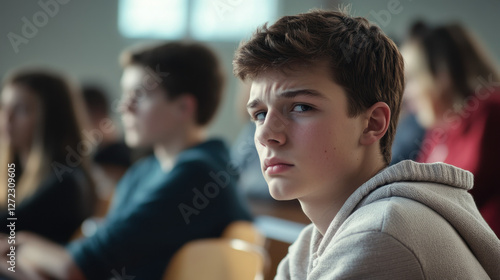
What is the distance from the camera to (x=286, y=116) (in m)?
0.86

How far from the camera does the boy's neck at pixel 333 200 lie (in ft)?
2.89

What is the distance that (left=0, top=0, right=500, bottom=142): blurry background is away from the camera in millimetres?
4918

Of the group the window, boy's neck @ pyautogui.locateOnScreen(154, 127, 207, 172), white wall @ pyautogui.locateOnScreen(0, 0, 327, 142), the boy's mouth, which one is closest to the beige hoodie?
the boy's mouth

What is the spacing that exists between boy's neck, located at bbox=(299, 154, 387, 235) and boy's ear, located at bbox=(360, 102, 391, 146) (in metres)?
0.04

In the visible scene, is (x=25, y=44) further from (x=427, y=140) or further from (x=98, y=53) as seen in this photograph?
(x=427, y=140)

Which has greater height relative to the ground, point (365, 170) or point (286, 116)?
point (286, 116)

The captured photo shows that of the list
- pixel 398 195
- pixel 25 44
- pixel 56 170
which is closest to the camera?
pixel 398 195

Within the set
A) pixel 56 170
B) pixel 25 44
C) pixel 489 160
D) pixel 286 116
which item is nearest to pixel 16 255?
pixel 56 170

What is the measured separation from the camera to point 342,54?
87 cm

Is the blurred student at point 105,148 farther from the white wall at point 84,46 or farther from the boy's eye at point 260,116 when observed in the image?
the boy's eye at point 260,116

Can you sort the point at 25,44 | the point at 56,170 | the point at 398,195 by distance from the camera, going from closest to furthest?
the point at 398,195 < the point at 56,170 < the point at 25,44

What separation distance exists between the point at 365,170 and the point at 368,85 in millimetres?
139

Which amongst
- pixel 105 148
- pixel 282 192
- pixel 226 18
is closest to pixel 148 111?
pixel 282 192

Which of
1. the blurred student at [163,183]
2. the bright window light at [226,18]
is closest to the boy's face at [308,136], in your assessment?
the blurred student at [163,183]
